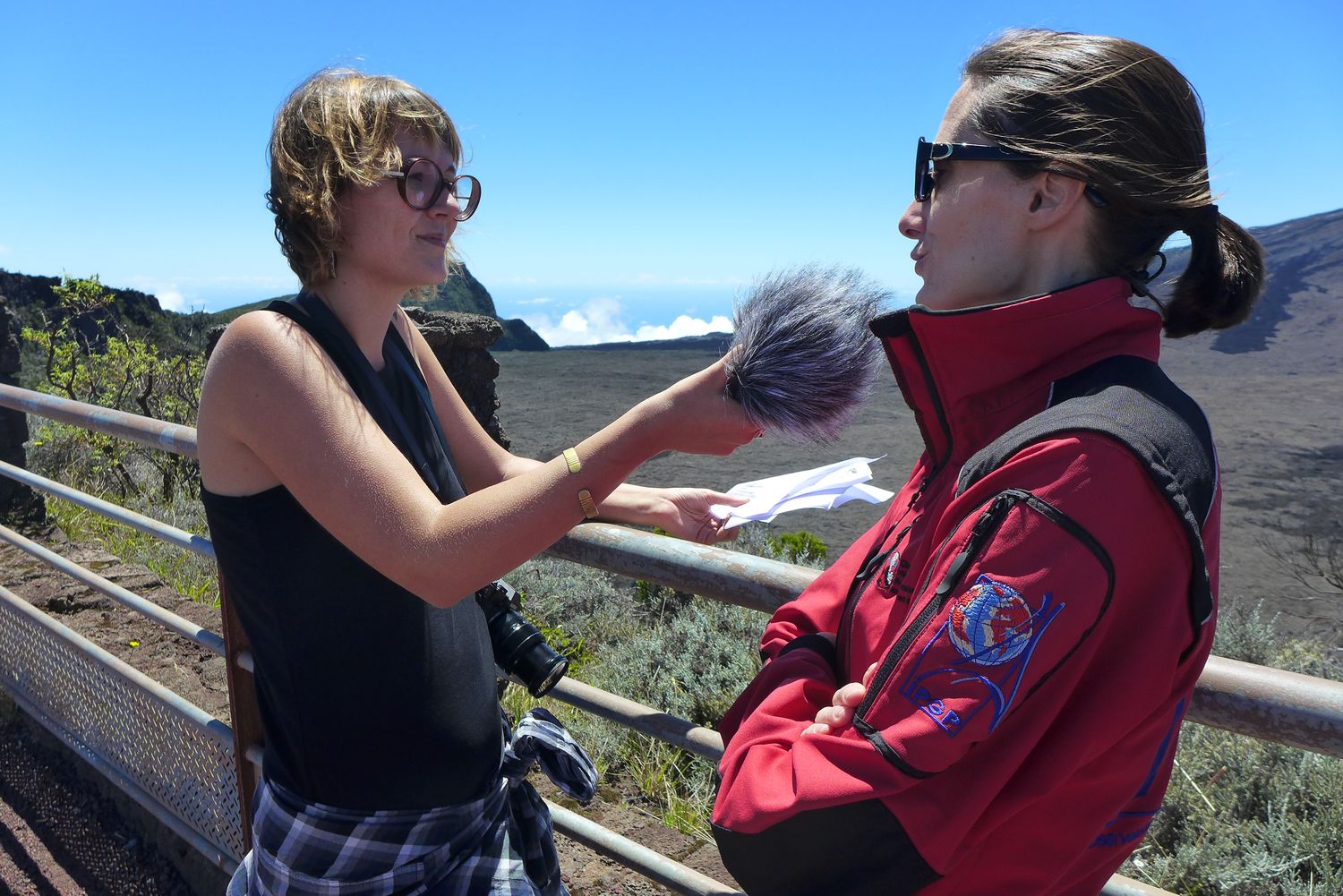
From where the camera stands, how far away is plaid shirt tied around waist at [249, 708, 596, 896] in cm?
142

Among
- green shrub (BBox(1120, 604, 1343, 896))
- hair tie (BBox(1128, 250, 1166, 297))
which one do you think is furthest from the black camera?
green shrub (BBox(1120, 604, 1343, 896))

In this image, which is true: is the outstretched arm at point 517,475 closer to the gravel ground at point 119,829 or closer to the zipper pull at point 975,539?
the zipper pull at point 975,539

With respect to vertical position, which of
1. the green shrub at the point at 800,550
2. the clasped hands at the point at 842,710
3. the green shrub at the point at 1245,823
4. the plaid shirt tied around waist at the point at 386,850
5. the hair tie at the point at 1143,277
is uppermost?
the hair tie at the point at 1143,277

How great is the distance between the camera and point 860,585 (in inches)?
44.8

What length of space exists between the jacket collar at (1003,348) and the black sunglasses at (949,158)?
0.12m

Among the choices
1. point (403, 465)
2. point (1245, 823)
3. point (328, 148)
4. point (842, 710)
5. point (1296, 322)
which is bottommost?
point (1245, 823)

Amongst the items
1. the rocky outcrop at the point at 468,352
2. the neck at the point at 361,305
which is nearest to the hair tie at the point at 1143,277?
the neck at the point at 361,305

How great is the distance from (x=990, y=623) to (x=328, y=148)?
1148mm

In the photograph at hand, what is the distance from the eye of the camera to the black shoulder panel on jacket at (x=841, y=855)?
898 millimetres

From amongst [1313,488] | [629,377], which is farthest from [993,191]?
[629,377]

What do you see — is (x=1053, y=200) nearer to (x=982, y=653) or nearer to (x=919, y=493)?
(x=919, y=493)

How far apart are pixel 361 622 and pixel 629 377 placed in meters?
19.4

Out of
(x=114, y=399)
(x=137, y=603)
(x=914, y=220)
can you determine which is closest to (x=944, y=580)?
(x=914, y=220)

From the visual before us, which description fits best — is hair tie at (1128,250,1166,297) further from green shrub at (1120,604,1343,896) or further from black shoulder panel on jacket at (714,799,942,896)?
green shrub at (1120,604,1343,896)
